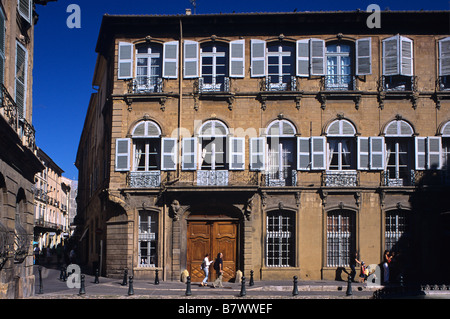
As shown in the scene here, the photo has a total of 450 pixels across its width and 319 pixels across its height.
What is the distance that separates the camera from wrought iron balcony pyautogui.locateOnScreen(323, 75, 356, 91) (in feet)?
92.2

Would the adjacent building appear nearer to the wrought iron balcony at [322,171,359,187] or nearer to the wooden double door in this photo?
the wooden double door

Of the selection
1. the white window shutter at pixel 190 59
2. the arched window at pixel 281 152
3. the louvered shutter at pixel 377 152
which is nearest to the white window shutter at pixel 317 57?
the arched window at pixel 281 152

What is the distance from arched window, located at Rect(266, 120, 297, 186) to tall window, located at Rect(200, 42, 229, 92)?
3178 mm

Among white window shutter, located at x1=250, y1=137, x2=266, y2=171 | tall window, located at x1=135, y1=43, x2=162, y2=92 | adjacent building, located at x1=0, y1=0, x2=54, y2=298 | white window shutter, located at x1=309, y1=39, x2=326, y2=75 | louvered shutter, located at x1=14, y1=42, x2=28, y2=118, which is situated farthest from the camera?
tall window, located at x1=135, y1=43, x2=162, y2=92

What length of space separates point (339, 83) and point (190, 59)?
7.05m

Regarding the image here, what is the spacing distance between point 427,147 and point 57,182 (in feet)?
230

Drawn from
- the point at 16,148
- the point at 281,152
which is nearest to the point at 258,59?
the point at 281,152

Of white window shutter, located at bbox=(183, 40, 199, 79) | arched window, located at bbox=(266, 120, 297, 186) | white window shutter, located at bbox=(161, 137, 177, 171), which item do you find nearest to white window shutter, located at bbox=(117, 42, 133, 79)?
white window shutter, located at bbox=(183, 40, 199, 79)

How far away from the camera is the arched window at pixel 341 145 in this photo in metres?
27.9

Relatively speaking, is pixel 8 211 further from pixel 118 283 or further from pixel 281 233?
pixel 281 233

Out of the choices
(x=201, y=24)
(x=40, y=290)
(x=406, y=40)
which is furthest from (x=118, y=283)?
(x=406, y=40)

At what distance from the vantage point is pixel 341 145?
2816 cm

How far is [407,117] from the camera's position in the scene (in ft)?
91.6

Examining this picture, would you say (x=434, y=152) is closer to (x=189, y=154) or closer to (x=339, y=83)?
(x=339, y=83)
